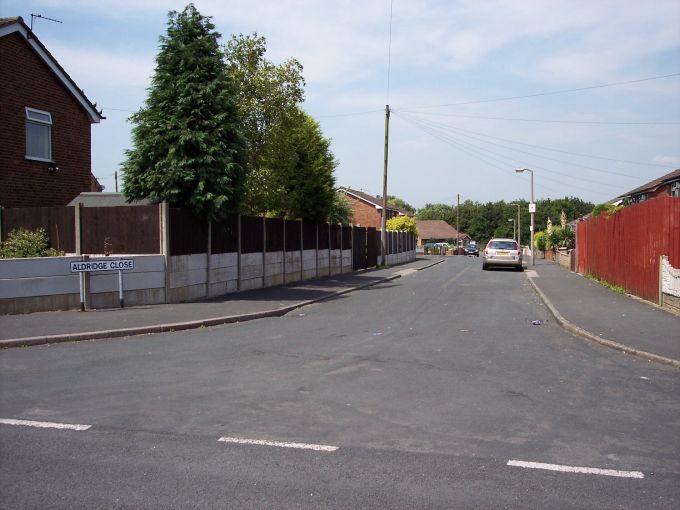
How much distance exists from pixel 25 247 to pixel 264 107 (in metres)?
13.7

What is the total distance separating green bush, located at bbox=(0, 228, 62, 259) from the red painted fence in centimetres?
1391

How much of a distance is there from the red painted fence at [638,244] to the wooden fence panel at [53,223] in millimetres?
13836

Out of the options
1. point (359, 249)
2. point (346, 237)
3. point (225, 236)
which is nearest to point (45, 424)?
point (225, 236)

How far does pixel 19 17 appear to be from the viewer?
17859 millimetres

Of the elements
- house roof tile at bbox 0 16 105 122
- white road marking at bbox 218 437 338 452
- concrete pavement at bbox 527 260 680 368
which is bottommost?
white road marking at bbox 218 437 338 452

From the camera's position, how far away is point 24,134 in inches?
718

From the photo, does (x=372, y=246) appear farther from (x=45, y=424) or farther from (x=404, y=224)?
(x=45, y=424)

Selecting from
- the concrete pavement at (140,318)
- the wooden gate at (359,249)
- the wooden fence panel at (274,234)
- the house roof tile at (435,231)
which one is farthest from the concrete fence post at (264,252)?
the house roof tile at (435,231)

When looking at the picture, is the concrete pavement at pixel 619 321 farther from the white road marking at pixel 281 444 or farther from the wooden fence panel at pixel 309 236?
the wooden fence panel at pixel 309 236

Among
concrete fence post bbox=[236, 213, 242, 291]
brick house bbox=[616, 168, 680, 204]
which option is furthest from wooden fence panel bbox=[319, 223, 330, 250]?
brick house bbox=[616, 168, 680, 204]

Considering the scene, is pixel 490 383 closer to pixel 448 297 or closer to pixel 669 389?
pixel 669 389

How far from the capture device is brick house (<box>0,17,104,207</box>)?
696 inches

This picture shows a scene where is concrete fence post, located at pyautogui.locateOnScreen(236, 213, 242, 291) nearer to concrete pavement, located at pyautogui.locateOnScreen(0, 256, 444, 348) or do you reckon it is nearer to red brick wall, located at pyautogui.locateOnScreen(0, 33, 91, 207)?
concrete pavement, located at pyautogui.locateOnScreen(0, 256, 444, 348)

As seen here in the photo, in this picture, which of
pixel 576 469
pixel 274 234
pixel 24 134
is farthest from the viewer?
pixel 274 234
